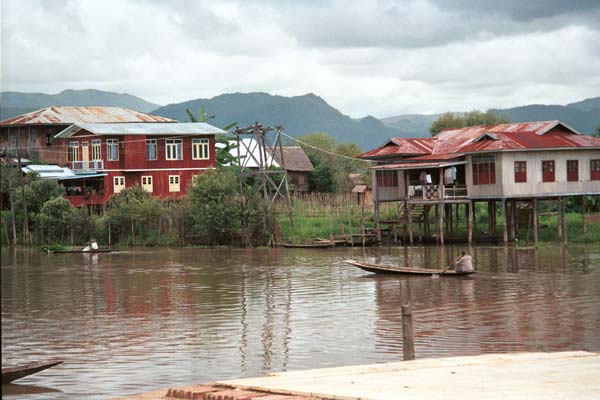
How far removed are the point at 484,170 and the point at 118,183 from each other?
24203mm

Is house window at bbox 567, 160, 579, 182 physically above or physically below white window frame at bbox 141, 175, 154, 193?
below

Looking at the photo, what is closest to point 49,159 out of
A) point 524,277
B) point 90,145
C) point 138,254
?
point 90,145

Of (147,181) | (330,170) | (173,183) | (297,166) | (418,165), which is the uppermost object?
(297,166)

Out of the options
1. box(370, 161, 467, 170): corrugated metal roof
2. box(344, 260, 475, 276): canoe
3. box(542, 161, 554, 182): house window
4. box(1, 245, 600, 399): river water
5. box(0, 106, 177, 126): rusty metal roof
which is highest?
box(0, 106, 177, 126): rusty metal roof

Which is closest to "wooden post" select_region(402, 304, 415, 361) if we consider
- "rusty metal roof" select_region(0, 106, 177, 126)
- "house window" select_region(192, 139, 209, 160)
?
"house window" select_region(192, 139, 209, 160)

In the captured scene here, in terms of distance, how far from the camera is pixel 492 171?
47.6 meters

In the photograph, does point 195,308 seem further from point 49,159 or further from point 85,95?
point 85,95

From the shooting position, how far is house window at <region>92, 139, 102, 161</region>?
6286 cm

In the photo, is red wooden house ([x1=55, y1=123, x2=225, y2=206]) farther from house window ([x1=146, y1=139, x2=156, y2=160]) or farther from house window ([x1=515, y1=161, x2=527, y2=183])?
house window ([x1=515, y1=161, x2=527, y2=183])

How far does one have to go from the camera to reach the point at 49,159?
69.4 m

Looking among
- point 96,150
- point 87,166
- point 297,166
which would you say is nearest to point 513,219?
point 96,150

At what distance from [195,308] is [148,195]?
104ft

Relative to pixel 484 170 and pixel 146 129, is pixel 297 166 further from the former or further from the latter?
A: pixel 484 170

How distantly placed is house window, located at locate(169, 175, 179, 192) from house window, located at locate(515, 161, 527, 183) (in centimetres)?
2349
